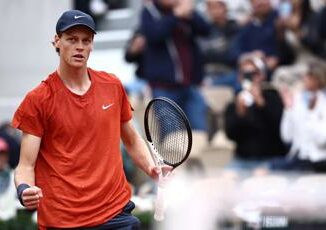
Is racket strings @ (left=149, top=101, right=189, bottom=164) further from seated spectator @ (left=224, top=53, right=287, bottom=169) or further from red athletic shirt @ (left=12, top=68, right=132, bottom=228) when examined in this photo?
seated spectator @ (left=224, top=53, right=287, bottom=169)

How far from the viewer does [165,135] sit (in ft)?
21.5

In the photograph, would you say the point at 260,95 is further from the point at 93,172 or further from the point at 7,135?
the point at 93,172

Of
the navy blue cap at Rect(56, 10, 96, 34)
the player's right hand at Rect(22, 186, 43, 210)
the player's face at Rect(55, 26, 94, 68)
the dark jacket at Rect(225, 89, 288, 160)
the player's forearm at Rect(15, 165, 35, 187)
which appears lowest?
the player's right hand at Rect(22, 186, 43, 210)

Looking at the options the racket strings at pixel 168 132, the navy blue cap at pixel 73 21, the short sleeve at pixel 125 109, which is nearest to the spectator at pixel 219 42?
the racket strings at pixel 168 132

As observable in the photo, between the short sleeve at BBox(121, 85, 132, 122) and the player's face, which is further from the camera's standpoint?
the short sleeve at BBox(121, 85, 132, 122)

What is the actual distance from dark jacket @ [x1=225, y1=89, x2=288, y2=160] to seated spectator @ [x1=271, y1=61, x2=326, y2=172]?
180mm

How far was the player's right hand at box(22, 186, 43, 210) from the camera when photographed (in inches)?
225

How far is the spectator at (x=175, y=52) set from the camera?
37.7 ft

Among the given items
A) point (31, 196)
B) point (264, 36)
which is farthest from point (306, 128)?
point (31, 196)

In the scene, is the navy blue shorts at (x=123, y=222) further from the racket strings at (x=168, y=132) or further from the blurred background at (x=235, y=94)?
the blurred background at (x=235, y=94)

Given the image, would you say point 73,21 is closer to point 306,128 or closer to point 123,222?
point 123,222

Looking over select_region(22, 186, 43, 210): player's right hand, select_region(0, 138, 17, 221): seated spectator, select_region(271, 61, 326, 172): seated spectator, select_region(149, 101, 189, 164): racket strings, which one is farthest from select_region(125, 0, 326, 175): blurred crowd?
select_region(22, 186, 43, 210): player's right hand

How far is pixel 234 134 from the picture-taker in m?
11.4

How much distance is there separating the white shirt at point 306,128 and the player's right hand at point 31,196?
5.32 m
